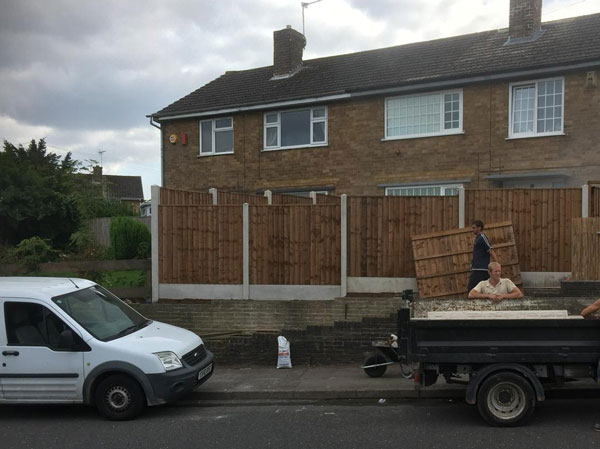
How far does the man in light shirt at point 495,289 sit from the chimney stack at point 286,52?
13939 millimetres

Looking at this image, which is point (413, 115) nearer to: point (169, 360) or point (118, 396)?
point (169, 360)

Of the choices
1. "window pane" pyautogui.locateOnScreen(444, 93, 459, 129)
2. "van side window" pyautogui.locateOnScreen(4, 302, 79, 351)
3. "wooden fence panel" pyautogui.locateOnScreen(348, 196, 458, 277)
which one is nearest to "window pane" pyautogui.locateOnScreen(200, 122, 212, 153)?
"window pane" pyautogui.locateOnScreen(444, 93, 459, 129)

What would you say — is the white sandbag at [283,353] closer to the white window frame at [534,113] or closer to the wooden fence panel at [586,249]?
the wooden fence panel at [586,249]

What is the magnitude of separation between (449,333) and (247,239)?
16.3 ft

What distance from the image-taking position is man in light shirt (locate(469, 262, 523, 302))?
694cm

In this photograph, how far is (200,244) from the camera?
10023 mm

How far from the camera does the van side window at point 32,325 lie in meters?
6.50

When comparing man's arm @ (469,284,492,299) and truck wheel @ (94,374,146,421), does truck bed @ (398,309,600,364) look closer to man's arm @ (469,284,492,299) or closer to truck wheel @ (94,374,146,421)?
man's arm @ (469,284,492,299)

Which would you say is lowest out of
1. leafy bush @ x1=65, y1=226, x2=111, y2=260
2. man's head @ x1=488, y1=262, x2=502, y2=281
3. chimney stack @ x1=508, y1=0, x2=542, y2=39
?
leafy bush @ x1=65, y1=226, x2=111, y2=260

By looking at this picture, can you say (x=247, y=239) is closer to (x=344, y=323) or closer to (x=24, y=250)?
(x=344, y=323)

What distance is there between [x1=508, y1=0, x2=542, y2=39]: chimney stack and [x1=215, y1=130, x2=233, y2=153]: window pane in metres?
9.19

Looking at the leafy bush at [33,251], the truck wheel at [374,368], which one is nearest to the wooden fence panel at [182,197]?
the truck wheel at [374,368]

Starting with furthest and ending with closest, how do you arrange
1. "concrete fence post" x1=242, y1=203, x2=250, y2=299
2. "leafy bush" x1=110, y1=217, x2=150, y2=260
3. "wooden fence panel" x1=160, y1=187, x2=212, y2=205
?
"leafy bush" x1=110, y1=217, x2=150, y2=260, "wooden fence panel" x1=160, y1=187, x2=212, y2=205, "concrete fence post" x1=242, y1=203, x2=250, y2=299

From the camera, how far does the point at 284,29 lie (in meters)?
19.5
